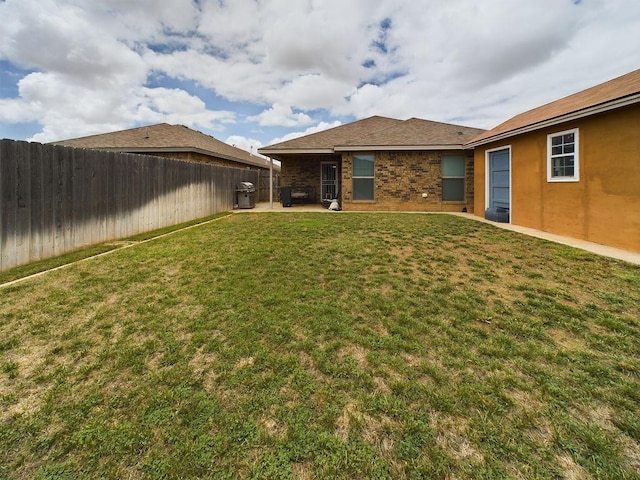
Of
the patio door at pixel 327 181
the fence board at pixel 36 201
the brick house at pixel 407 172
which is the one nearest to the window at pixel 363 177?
the brick house at pixel 407 172

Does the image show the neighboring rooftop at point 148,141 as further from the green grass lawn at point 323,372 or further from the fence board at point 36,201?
the green grass lawn at point 323,372

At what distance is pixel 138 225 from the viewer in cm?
792

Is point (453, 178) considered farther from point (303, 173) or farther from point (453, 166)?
point (303, 173)

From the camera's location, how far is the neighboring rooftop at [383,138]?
39.6 ft

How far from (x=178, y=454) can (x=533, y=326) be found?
3444mm

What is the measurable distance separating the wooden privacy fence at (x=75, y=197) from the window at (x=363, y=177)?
6784 millimetres

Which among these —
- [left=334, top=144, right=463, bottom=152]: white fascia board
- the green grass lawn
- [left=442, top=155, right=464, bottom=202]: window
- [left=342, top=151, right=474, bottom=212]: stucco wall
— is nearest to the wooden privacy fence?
the green grass lawn

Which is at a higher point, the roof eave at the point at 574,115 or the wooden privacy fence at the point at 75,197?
the roof eave at the point at 574,115

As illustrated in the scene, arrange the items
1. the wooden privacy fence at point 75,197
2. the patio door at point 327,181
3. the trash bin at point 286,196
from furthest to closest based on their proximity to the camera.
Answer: the patio door at point 327,181 → the trash bin at point 286,196 → the wooden privacy fence at point 75,197

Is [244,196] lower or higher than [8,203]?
higher

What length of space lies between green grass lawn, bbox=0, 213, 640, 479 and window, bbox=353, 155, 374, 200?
8.18 meters

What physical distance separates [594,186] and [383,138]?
7829 millimetres

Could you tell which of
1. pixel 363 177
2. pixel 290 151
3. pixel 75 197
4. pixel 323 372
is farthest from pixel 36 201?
pixel 363 177

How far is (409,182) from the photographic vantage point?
12383mm
